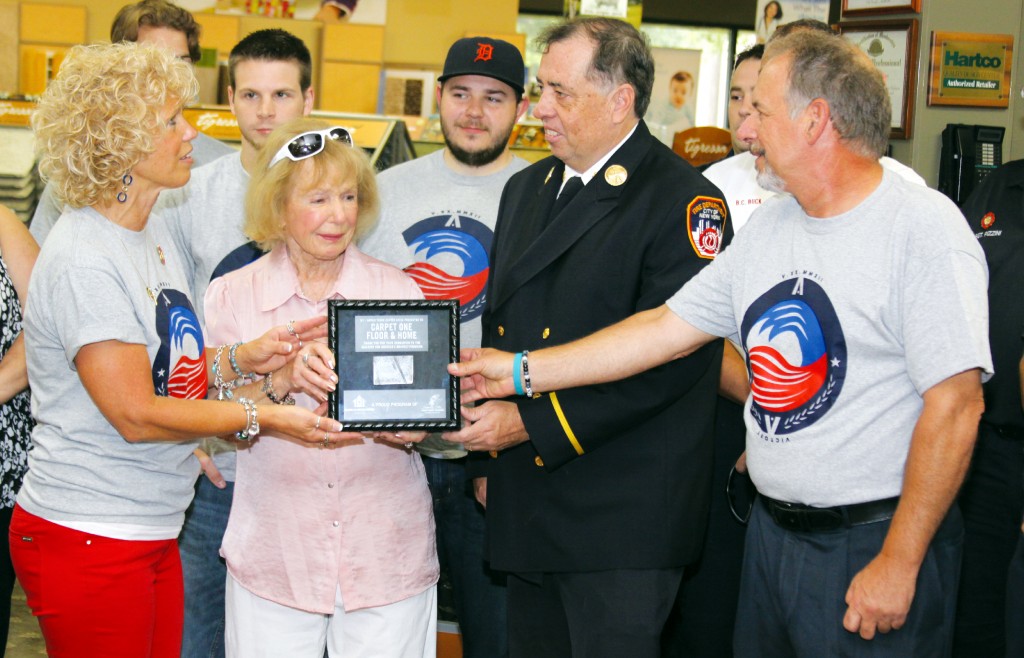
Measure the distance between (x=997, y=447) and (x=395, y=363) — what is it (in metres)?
2.13

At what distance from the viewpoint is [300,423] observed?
2.46 m

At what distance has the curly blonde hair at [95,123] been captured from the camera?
2.37 metres

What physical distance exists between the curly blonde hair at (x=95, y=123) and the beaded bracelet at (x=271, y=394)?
58cm

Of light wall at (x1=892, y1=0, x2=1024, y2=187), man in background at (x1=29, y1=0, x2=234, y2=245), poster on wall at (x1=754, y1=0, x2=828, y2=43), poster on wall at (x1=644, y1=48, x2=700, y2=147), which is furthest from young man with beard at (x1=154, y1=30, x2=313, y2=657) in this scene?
poster on wall at (x1=644, y1=48, x2=700, y2=147)

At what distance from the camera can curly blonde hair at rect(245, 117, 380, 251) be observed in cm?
264

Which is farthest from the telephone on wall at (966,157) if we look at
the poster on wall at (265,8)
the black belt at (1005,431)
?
the poster on wall at (265,8)

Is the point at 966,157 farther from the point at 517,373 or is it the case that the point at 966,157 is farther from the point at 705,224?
the point at 517,373

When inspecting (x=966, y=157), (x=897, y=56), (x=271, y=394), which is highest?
(x=897, y=56)

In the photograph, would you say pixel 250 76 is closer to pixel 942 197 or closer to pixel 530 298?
pixel 530 298

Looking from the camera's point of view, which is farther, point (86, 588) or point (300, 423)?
point (300, 423)

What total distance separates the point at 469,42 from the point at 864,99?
1721 mm

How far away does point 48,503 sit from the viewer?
7.73 feet

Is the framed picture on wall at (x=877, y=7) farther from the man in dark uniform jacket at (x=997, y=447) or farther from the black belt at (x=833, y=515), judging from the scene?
the black belt at (x=833, y=515)

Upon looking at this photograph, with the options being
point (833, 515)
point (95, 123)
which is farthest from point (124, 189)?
point (833, 515)
